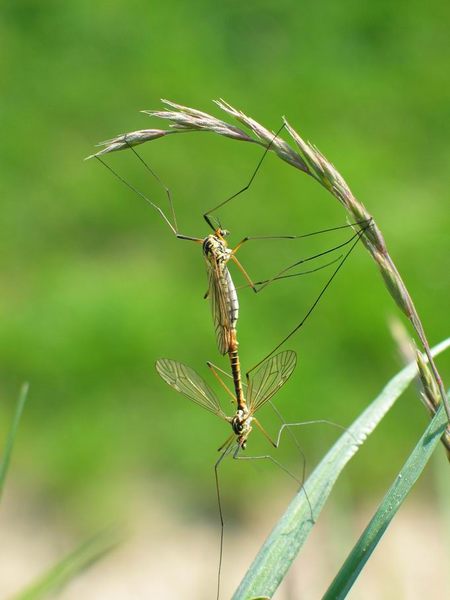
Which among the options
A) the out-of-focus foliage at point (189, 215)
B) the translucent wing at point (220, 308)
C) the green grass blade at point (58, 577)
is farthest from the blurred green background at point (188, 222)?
the green grass blade at point (58, 577)

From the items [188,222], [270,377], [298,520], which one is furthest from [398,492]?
[188,222]

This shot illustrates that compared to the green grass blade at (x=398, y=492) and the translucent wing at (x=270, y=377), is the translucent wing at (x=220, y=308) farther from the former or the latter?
the green grass blade at (x=398, y=492)

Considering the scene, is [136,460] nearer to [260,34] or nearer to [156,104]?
[156,104]

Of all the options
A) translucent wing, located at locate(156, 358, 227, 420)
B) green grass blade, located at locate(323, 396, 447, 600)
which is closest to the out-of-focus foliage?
translucent wing, located at locate(156, 358, 227, 420)

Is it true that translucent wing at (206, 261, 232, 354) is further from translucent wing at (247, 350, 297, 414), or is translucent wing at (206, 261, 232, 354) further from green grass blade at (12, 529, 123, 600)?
green grass blade at (12, 529, 123, 600)

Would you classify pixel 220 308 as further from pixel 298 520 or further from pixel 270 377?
pixel 298 520
